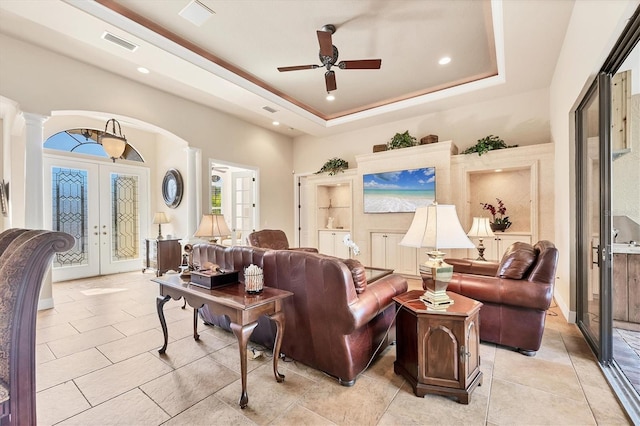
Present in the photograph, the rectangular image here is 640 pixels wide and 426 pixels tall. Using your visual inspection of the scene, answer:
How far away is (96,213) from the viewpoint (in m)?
6.00

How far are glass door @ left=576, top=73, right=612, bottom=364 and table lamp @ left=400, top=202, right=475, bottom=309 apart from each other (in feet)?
4.00

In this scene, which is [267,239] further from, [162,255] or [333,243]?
[162,255]

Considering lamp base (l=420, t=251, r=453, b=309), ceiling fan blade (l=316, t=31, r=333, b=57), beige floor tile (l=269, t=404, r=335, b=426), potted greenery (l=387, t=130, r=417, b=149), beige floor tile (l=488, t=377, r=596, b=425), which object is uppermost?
ceiling fan blade (l=316, t=31, r=333, b=57)

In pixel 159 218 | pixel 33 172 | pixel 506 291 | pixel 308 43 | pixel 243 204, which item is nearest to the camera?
pixel 506 291

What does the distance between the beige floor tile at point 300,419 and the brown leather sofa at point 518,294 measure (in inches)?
66.3

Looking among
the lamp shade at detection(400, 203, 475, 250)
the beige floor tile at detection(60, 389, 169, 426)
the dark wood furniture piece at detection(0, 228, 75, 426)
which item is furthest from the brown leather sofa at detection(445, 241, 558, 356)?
the dark wood furniture piece at detection(0, 228, 75, 426)

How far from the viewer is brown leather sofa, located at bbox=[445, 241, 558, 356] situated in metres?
2.40

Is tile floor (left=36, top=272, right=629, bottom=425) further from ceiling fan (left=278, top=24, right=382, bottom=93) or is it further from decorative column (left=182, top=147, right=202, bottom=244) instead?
ceiling fan (left=278, top=24, right=382, bottom=93)

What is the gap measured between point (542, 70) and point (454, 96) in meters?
1.20

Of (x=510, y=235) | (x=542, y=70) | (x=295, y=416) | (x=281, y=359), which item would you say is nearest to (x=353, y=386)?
(x=295, y=416)

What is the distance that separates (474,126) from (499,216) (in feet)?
5.48

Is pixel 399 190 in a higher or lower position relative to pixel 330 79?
lower

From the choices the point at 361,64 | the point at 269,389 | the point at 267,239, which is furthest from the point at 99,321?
the point at 361,64

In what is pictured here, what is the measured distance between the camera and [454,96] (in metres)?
4.81
